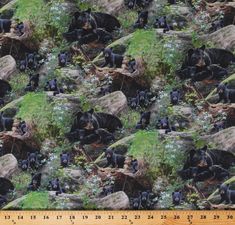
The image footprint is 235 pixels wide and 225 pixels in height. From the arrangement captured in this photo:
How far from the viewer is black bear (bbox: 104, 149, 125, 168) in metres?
2.75

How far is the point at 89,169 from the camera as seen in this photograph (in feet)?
9.03

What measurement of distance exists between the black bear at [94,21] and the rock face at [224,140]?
2.40 feet

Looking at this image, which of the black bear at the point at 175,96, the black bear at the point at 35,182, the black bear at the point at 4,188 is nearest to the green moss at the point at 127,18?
the black bear at the point at 175,96

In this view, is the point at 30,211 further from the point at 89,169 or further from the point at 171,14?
the point at 171,14

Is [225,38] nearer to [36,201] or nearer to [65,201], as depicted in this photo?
[65,201]

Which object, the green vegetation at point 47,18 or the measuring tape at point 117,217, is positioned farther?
the green vegetation at point 47,18

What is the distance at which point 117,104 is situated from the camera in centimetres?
277

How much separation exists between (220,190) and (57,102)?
0.91 m

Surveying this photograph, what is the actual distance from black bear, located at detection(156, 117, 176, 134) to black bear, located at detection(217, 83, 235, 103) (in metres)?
0.27

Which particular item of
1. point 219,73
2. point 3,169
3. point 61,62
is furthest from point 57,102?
point 219,73

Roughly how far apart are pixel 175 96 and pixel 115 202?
60 centimetres

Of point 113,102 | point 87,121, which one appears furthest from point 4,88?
point 113,102

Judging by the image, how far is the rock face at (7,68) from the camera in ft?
9.20

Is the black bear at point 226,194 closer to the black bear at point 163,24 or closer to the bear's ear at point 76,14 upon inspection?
the black bear at point 163,24
